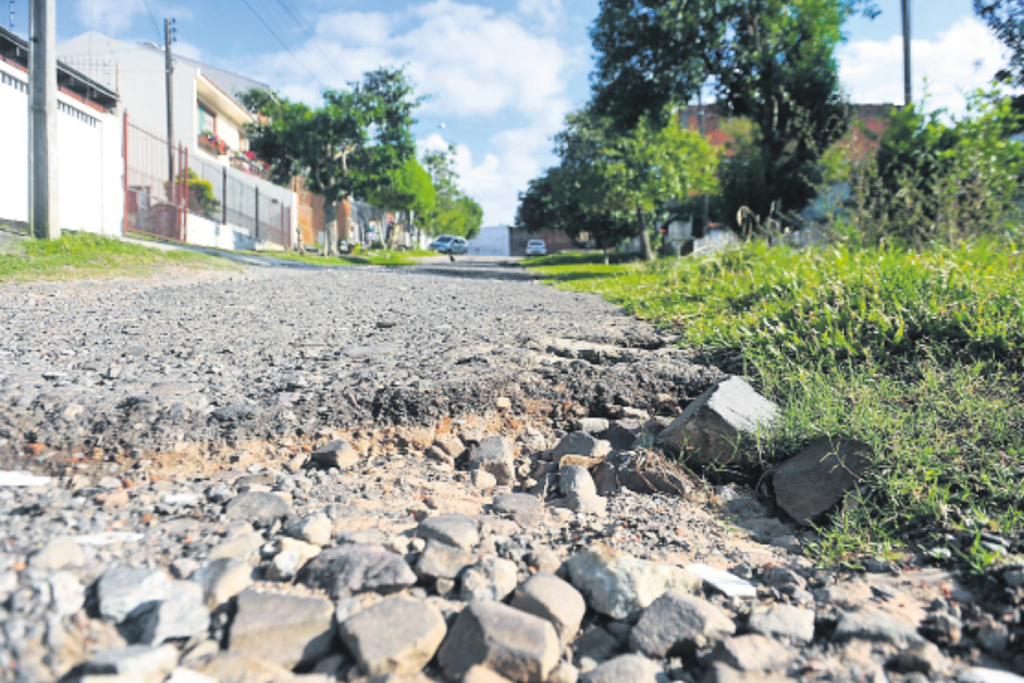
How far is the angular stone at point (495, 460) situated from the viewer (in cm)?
223

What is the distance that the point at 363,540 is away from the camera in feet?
4.97

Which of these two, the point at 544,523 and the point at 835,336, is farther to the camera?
the point at 835,336

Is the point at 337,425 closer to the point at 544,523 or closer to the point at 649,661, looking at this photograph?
the point at 544,523

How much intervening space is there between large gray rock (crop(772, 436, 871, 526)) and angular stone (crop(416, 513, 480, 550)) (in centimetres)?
97

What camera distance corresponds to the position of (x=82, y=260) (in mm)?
7172

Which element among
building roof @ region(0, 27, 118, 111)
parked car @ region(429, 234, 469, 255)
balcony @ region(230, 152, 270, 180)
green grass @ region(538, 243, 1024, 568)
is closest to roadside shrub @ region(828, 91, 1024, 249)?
green grass @ region(538, 243, 1024, 568)

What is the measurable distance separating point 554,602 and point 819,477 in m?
1.08

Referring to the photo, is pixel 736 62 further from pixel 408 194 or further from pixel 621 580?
pixel 408 194

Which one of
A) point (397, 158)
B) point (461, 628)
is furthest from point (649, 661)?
point (397, 158)

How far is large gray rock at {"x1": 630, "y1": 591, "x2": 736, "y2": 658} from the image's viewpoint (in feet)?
4.11

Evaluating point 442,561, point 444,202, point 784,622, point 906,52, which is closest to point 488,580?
point 442,561

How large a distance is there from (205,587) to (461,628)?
49 cm

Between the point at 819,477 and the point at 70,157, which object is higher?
the point at 70,157

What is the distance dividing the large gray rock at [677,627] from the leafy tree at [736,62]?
14.4m
